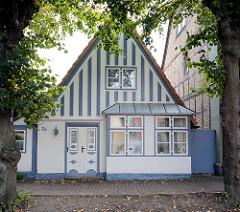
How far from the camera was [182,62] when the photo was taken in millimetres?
16438

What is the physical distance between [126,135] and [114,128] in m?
0.58

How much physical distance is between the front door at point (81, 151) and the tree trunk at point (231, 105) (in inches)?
217

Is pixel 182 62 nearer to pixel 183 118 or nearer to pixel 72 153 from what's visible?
pixel 183 118

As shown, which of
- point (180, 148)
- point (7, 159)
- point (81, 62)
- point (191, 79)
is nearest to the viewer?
point (7, 159)

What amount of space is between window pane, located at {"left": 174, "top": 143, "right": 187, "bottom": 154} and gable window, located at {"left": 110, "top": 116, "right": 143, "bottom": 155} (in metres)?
1.49

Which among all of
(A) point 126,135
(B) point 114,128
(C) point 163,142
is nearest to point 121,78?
(B) point 114,128

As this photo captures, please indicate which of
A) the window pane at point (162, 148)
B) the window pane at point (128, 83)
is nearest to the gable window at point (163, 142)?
the window pane at point (162, 148)

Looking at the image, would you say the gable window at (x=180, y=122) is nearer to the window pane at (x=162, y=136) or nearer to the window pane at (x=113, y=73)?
the window pane at (x=162, y=136)

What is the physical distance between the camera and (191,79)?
14672mm

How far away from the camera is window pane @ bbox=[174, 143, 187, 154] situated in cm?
1031

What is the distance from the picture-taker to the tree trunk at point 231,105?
674 centimetres

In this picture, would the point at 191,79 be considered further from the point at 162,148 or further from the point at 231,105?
the point at 231,105

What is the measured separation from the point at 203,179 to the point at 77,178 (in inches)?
207

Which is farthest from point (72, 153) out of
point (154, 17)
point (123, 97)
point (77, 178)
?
point (154, 17)
